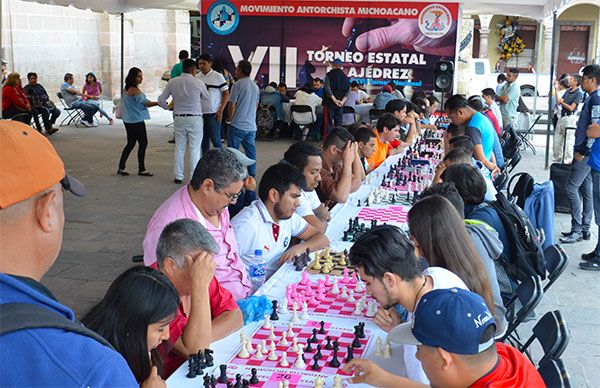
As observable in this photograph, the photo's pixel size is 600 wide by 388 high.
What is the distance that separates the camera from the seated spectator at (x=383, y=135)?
838 centimetres

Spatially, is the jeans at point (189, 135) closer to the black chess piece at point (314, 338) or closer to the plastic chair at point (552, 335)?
the black chess piece at point (314, 338)

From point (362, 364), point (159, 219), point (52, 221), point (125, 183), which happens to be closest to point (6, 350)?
point (52, 221)

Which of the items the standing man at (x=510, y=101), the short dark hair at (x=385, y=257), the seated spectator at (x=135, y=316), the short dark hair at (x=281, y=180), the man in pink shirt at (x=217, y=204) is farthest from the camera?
the standing man at (x=510, y=101)

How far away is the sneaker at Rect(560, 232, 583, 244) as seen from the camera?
24.5ft

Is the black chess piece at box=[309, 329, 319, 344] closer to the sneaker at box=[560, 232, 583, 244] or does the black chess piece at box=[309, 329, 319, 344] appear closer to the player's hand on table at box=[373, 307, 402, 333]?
the player's hand on table at box=[373, 307, 402, 333]

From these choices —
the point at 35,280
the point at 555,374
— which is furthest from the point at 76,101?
the point at 35,280

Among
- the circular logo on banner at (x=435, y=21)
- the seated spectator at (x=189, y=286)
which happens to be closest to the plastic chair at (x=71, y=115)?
the circular logo on banner at (x=435, y=21)

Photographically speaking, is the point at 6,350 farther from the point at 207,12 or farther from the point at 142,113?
the point at 207,12

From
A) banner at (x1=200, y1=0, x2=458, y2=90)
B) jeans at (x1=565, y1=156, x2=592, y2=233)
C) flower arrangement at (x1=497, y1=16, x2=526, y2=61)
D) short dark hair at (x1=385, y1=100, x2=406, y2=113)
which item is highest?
flower arrangement at (x1=497, y1=16, x2=526, y2=61)

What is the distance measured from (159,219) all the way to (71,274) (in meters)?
2.72

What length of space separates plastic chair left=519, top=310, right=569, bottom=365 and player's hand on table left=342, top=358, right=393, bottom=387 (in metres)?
0.72

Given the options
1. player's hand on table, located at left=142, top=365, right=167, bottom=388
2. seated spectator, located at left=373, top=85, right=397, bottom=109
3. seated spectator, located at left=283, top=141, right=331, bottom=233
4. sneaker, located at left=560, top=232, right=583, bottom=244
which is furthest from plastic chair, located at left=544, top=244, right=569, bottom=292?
seated spectator, located at left=373, top=85, right=397, bottom=109

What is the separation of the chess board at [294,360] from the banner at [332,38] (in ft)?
39.7

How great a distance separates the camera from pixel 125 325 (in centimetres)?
228
